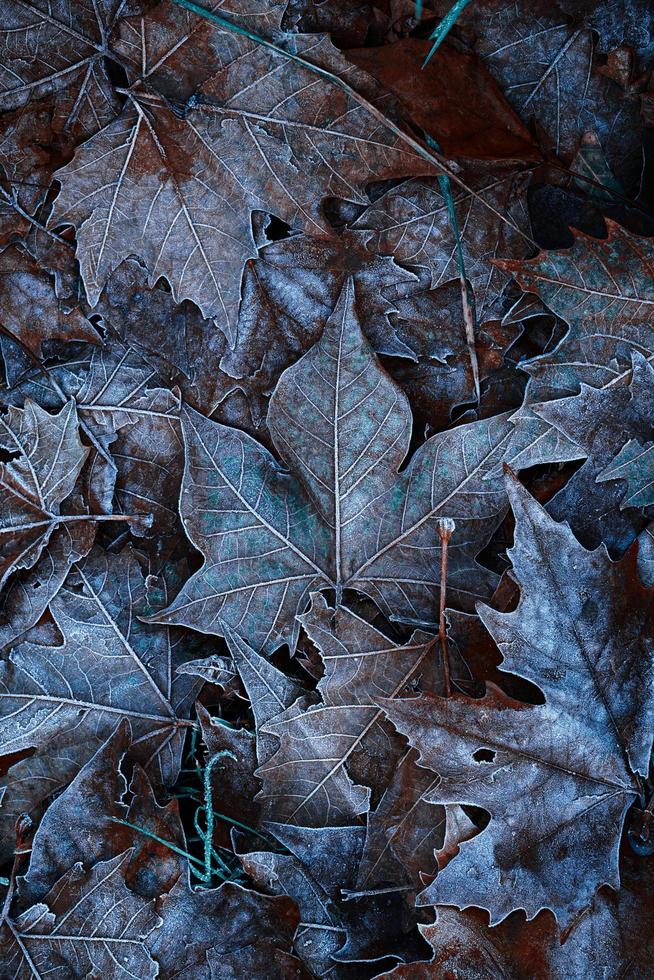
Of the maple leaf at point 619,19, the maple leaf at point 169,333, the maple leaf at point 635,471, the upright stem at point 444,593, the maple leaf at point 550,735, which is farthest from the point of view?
the maple leaf at point 169,333

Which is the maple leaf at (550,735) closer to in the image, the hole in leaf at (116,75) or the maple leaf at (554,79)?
the maple leaf at (554,79)

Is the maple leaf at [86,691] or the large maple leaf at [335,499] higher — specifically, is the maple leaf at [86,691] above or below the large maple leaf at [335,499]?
below

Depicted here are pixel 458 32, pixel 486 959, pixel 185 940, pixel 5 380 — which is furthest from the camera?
pixel 5 380

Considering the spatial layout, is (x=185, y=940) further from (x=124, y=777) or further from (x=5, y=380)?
(x=5, y=380)

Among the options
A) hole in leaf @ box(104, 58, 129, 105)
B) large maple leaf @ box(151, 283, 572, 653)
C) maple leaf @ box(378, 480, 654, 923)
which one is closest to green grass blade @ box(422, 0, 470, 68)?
large maple leaf @ box(151, 283, 572, 653)

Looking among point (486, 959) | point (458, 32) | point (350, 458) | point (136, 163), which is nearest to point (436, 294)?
point (350, 458)

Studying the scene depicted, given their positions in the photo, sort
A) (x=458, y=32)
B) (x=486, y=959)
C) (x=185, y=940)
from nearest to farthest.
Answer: (x=486, y=959) < (x=185, y=940) < (x=458, y=32)

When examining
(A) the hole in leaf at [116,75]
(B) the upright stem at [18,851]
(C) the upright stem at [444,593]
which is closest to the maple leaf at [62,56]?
(A) the hole in leaf at [116,75]

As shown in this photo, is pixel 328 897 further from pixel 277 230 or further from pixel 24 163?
pixel 24 163
